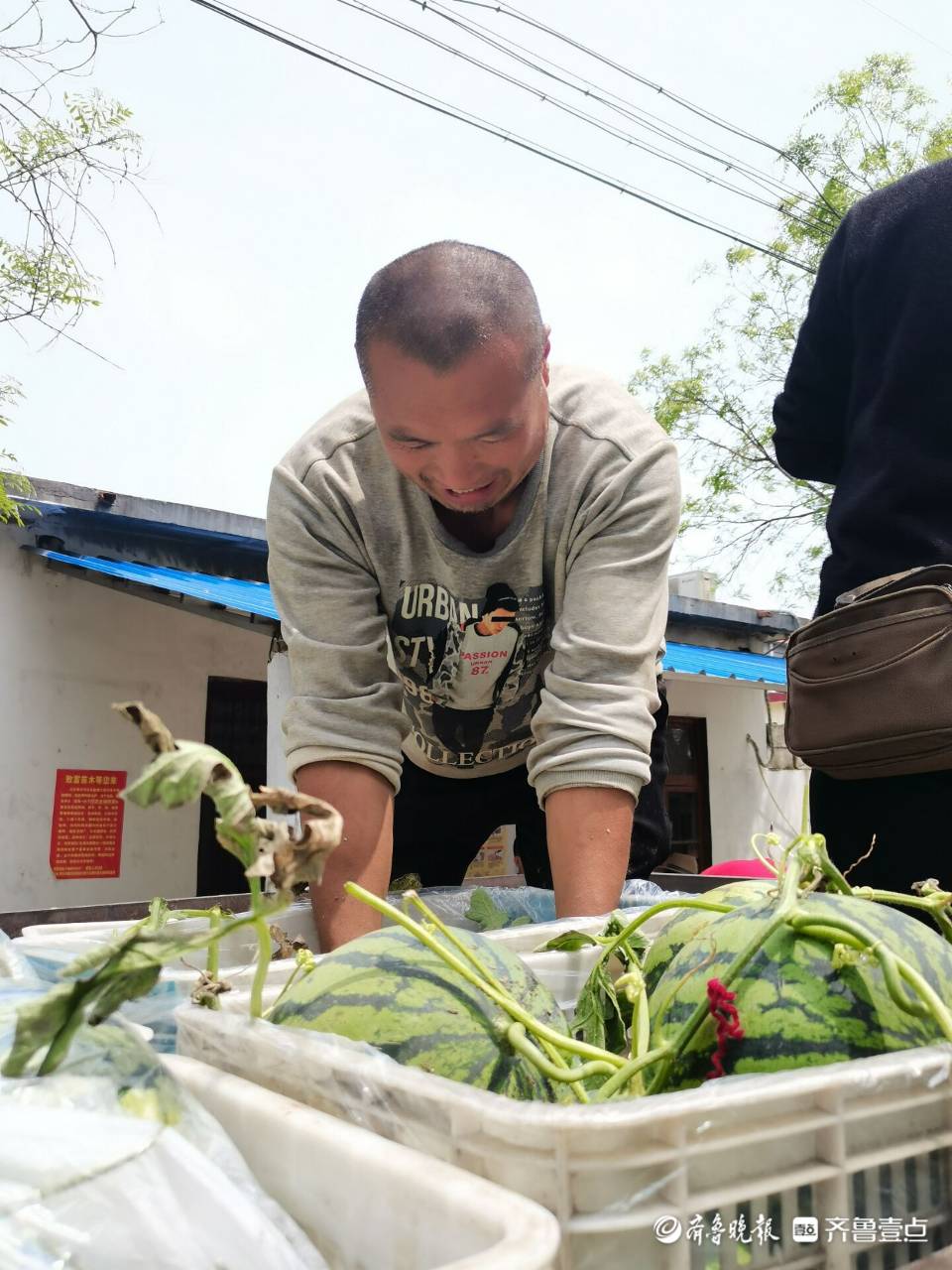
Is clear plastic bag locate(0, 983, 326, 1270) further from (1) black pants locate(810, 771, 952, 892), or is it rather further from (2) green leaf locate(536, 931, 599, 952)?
(1) black pants locate(810, 771, 952, 892)

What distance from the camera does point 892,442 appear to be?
196 cm

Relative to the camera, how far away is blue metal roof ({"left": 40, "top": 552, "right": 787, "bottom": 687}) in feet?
22.3

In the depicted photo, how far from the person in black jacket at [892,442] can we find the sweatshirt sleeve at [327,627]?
83 centimetres

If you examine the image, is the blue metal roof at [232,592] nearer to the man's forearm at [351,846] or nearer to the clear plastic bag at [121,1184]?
the man's forearm at [351,846]

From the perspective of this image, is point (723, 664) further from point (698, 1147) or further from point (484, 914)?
point (698, 1147)

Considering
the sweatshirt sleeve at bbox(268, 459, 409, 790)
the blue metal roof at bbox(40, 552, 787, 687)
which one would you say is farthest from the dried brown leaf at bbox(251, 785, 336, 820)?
the blue metal roof at bbox(40, 552, 787, 687)

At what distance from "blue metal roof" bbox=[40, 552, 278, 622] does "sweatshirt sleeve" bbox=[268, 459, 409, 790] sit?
4.25 m

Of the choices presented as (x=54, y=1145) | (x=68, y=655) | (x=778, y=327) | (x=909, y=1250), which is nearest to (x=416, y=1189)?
(x=54, y=1145)

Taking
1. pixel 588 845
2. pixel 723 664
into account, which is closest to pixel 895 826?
pixel 588 845

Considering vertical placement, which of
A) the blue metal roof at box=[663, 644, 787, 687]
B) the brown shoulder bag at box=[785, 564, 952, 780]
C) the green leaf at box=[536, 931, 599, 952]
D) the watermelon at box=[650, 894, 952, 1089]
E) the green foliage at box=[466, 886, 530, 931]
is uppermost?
the blue metal roof at box=[663, 644, 787, 687]

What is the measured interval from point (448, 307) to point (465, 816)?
54.2 inches

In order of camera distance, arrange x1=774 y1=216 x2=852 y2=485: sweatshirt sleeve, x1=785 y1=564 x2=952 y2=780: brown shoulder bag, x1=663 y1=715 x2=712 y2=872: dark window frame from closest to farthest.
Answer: x1=785 y1=564 x2=952 y2=780: brown shoulder bag < x1=774 y1=216 x2=852 y2=485: sweatshirt sleeve < x1=663 y1=715 x2=712 y2=872: dark window frame

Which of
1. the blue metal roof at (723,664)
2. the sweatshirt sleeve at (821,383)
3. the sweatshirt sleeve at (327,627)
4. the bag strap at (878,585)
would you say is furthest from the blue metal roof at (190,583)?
the bag strap at (878,585)

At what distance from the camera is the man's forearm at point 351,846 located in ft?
5.40
